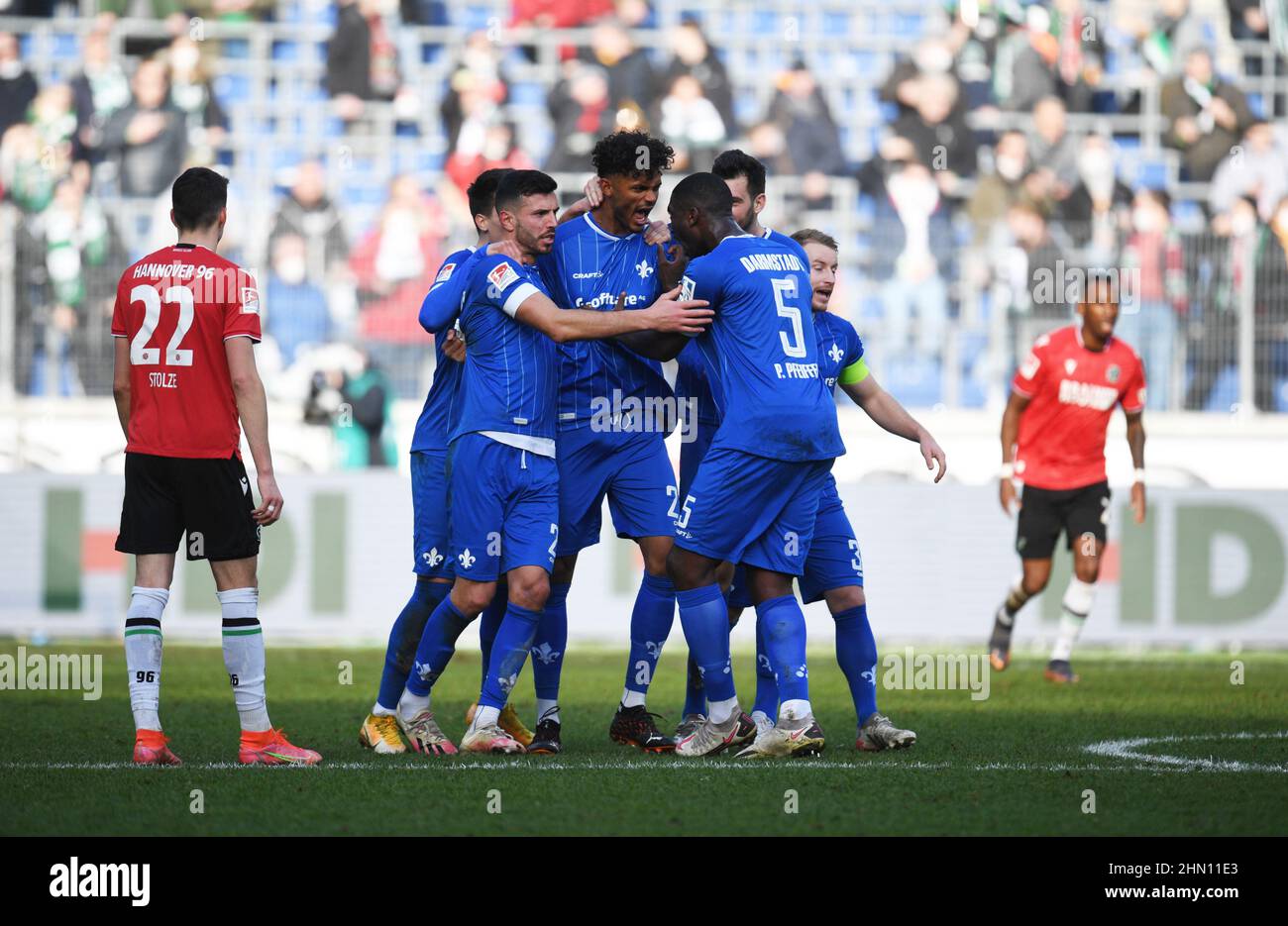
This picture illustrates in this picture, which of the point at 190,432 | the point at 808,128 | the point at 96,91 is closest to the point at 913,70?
the point at 808,128

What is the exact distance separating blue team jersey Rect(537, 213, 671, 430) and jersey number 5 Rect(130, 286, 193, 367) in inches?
59.1

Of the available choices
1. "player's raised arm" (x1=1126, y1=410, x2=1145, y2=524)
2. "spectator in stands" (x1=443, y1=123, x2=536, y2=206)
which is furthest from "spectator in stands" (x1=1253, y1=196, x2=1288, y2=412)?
"spectator in stands" (x1=443, y1=123, x2=536, y2=206)

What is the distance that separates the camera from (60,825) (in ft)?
17.8

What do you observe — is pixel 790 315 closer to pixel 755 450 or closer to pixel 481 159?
pixel 755 450

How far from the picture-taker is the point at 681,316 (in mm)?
6781

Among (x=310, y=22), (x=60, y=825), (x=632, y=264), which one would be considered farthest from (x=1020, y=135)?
(x=60, y=825)

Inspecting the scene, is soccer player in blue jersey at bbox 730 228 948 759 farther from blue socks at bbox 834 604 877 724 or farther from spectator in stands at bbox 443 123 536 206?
spectator in stands at bbox 443 123 536 206

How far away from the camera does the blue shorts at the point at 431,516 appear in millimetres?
7574

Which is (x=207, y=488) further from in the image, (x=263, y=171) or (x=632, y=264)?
(x=263, y=171)

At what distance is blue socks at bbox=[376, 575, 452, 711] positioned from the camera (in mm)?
7473

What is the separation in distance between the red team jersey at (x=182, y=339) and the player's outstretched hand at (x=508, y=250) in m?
0.96

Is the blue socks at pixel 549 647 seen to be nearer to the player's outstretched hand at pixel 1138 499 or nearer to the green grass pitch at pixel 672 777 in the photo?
the green grass pitch at pixel 672 777
